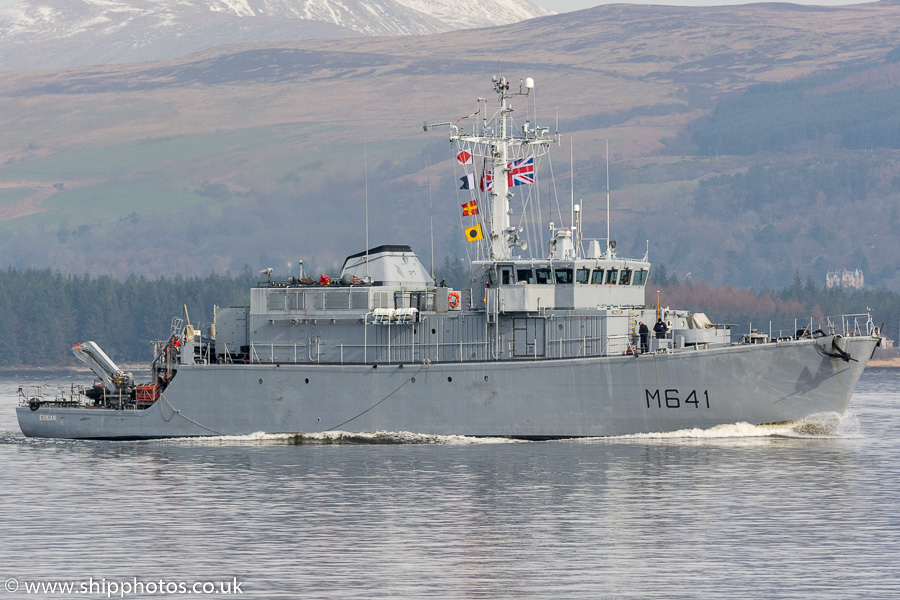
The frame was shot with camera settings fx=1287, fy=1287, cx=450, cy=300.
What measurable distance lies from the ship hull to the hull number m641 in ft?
0.10

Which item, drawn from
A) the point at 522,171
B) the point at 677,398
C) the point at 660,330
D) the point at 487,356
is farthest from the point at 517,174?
the point at 677,398

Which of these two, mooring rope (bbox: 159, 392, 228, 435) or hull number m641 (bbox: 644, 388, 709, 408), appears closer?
hull number m641 (bbox: 644, 388, 709, 408)

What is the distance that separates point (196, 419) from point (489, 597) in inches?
939

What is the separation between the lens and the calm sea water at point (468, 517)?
23.9 metres

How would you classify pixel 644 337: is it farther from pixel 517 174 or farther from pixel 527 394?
pixel 517 174

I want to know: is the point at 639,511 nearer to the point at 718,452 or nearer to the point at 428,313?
the point at 718,452

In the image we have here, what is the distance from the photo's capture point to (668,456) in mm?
38844

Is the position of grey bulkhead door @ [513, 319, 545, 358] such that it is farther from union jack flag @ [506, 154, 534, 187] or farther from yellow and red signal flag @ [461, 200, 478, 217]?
union jack flag @ [506, 154, 534, 187]

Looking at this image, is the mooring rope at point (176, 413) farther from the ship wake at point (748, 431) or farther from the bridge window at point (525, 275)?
the ship wake at point (748, 431)

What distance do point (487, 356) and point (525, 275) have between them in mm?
2970

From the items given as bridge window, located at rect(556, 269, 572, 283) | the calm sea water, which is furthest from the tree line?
the calm sea water

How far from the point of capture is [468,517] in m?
29.6

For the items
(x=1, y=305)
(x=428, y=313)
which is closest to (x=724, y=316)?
(x=1, y=305)

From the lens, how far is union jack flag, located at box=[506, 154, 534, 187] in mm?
43938
